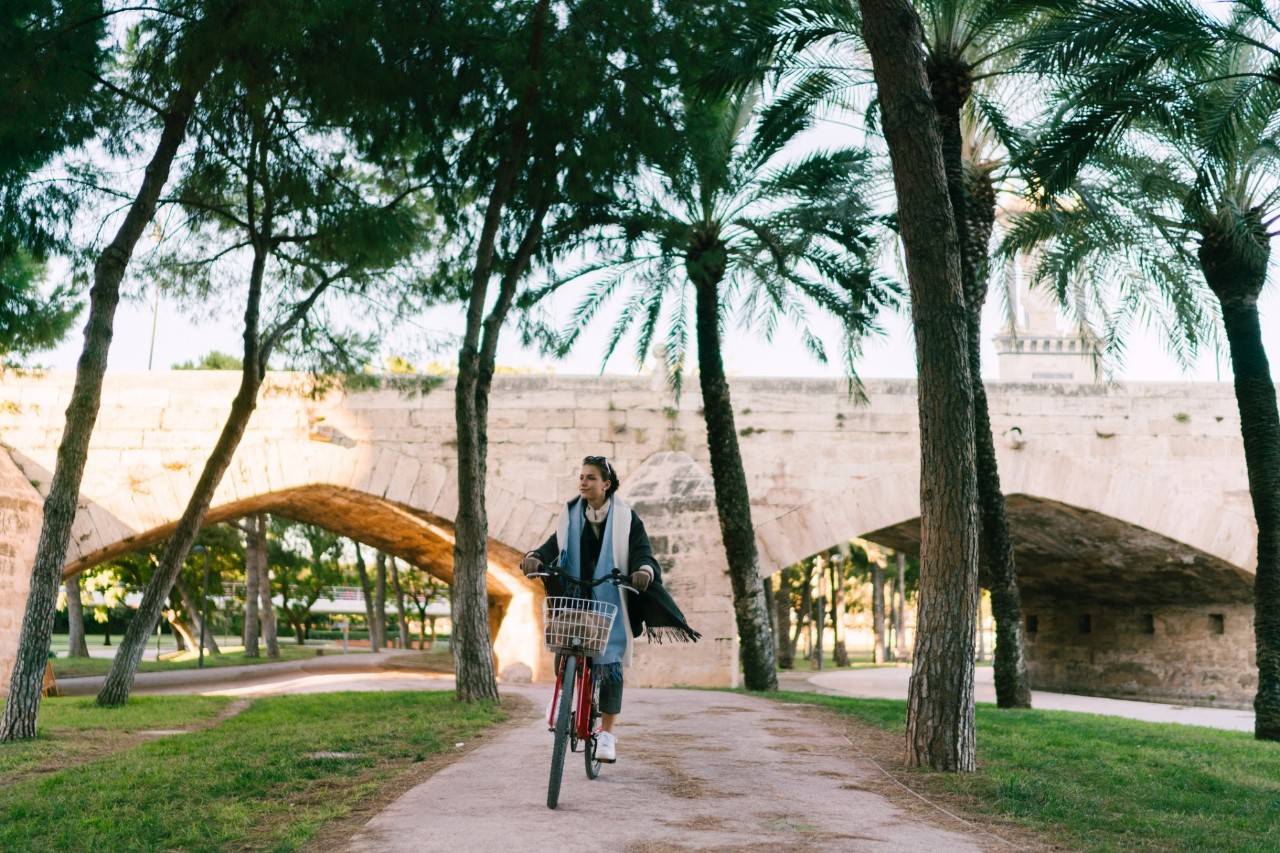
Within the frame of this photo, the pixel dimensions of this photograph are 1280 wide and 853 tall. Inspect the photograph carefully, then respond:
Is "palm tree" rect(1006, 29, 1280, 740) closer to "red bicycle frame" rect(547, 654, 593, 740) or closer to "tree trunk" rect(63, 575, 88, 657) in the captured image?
"red bicycle frame" rect(547, 654, 593, 740)

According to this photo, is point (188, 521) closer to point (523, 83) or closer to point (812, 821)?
point (523, 83)

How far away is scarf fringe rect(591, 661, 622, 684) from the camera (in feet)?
18.0

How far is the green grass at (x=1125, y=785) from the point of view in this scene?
5102mm

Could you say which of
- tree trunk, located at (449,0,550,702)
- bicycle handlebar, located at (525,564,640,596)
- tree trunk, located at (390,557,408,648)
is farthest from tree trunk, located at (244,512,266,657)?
bicycle handlebar, located at (525,564,640,596)

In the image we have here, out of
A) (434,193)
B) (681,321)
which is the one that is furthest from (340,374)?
(681,321)

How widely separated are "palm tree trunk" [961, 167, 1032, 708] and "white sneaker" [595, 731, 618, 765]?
7609 mm

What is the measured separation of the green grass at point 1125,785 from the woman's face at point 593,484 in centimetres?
236

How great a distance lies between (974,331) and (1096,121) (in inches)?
128

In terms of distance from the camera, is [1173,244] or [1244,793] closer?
[1244,793]

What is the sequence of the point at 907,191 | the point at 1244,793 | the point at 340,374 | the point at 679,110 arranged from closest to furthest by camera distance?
the point at 1244,793 < the point at 907,191 < the point at 679,110 < the point at 340,374

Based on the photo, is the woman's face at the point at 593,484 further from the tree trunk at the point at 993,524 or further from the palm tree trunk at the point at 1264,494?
the palm tree trunk at the point at 1264,494

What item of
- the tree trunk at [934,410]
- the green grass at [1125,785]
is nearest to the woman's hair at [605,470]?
the tree trunk at [934,410]

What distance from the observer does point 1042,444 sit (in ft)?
58.7

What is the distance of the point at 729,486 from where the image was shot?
14312mm
